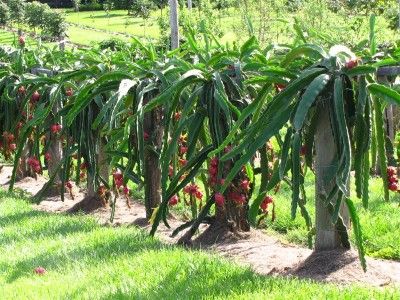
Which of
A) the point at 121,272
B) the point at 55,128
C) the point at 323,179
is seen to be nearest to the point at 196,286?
the point at 121,272

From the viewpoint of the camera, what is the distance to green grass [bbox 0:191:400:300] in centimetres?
358

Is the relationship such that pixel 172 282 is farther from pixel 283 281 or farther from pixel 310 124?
pixel 310 124

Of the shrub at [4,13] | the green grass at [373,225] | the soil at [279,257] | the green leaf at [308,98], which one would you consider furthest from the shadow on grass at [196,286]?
the shrub at [4,13]

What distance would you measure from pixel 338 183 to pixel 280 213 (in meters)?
2.54

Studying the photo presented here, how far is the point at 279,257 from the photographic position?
4.64 metres

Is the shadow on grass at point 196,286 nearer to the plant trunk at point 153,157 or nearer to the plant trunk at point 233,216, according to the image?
the plant trunk at point 233,216

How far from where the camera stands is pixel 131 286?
3867 millimetres

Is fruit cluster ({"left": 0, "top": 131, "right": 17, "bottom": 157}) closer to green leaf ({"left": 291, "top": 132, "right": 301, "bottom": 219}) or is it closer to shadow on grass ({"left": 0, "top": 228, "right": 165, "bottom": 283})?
shadow on grass ({"left": 0, "top": 228, "right": 165, "bottom": 283})

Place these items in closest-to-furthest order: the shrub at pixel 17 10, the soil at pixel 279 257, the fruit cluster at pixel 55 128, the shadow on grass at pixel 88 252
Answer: the soil at pixel 279 257 → the shadow on grass at pixel 88 252 → the fruit cluster at pixel 55 128 → the shrub at pixel 17 10

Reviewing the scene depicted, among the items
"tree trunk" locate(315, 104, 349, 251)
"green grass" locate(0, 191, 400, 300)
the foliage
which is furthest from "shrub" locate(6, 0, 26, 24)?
"tree trunk" locate(315, 104, 349, 251)

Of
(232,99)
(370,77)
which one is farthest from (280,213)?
(370,77)

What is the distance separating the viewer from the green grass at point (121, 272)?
3.58 m

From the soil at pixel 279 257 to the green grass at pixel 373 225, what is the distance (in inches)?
10.9

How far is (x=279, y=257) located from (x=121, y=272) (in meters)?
1.07
